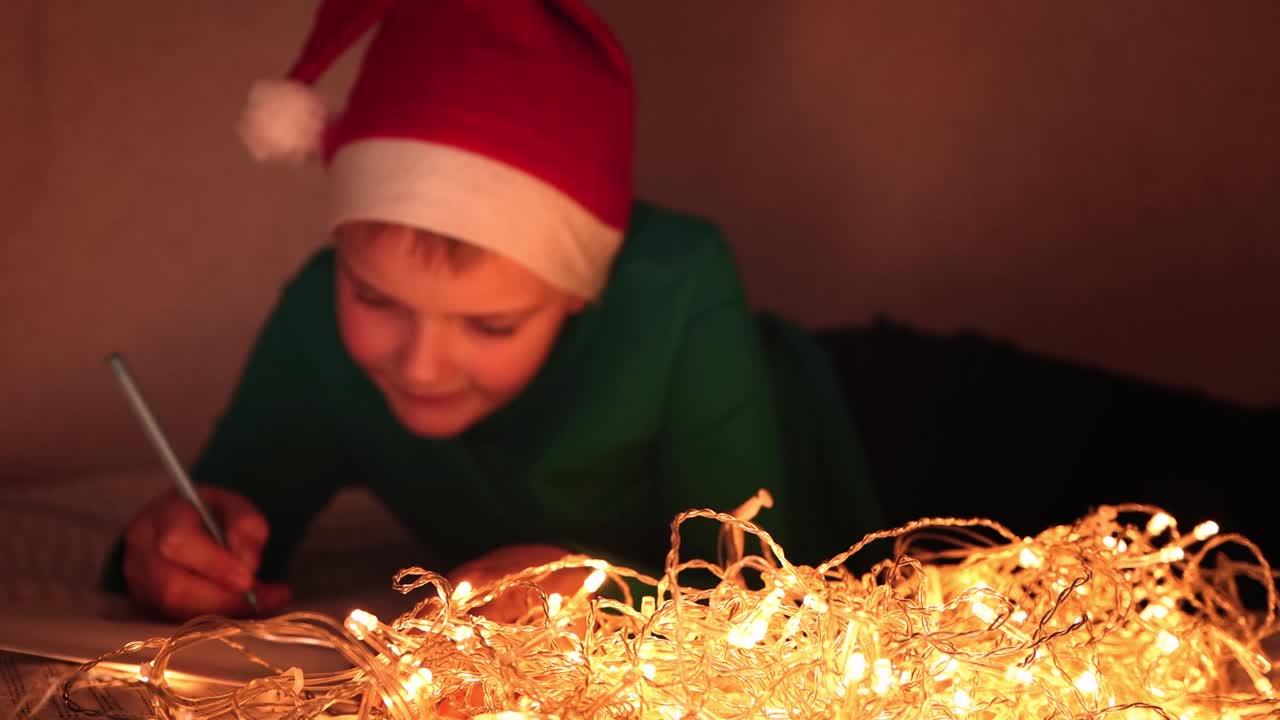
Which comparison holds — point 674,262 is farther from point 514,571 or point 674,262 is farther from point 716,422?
point 514,571

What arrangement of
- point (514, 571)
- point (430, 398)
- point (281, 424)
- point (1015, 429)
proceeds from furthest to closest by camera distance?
point (1015, 429) → point (281, 424) → point (430, 398) → point (514, 571)

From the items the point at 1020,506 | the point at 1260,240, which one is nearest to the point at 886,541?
the point at 1020,506

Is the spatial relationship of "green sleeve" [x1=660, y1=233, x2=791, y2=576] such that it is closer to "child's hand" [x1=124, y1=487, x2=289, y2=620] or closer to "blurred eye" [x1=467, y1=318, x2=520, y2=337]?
"blurred eye" [x1=467, y1=318, x2=520, y2=337]

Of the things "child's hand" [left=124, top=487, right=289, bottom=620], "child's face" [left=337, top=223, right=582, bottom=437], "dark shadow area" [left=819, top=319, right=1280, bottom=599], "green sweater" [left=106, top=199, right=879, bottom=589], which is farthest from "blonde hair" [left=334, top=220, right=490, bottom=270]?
"dark shadow area" [left=819, top=319, right=1280, bottom=599]

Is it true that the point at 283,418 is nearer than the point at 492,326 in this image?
No

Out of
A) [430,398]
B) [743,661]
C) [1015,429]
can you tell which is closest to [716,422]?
[430,398]

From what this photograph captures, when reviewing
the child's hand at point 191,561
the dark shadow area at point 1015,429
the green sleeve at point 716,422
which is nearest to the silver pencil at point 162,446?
the child's hand at point 191,561

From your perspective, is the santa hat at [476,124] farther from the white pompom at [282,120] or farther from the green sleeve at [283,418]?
the green sleeve at [283,418]

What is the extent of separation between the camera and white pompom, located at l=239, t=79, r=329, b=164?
830 mm

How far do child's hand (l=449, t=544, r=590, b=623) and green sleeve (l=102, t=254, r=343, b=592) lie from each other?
28 centimetres

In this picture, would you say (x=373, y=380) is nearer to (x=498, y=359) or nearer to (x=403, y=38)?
(x=498, y=359)

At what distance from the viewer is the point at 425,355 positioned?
0.81 meters

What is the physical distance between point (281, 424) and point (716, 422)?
0.36 m

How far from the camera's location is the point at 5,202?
1.12 meters
